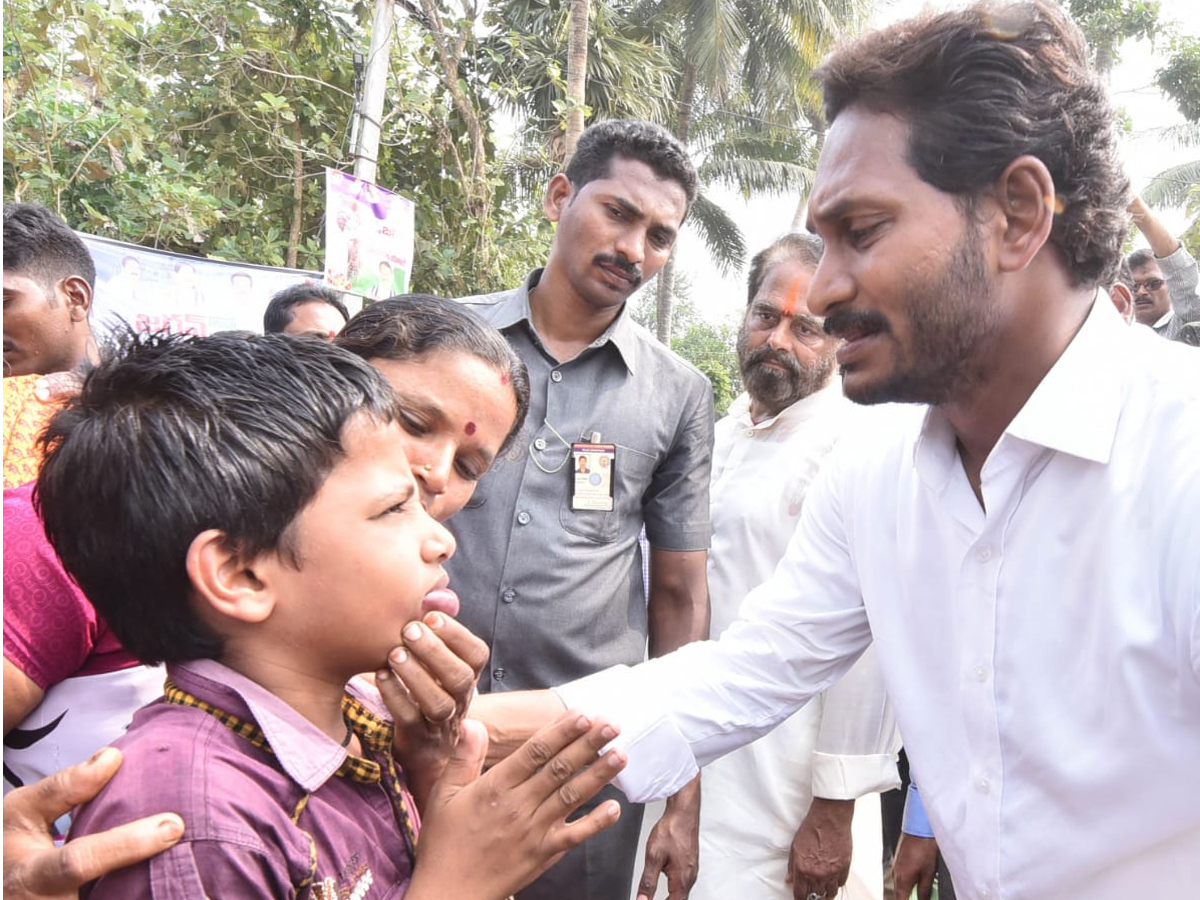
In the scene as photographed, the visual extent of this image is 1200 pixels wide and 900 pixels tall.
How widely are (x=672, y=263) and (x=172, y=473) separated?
77.5 feet

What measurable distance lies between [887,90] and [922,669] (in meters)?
1.09

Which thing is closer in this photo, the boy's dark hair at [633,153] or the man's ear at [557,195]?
the boy's dark hair at [633,153]

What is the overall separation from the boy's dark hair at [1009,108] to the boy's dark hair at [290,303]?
10.4 ft

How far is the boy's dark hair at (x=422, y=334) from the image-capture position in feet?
6.59

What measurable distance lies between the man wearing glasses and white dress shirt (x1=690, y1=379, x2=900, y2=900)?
2544 mm

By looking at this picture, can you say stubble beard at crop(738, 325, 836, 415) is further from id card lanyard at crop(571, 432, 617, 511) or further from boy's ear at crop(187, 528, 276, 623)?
boy's ear at crop(187, 528, 276, 623)

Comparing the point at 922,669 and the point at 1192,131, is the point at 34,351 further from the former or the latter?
the point at 1192,131

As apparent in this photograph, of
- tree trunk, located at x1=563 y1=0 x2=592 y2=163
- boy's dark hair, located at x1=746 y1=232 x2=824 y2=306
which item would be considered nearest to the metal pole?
tree trunk, located at x1=563 y1=0 x2=592 y2=163

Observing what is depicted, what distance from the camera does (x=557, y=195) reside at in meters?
3.15

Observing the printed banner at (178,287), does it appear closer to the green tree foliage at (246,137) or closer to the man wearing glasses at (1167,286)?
the green tree foliage at (246,137)

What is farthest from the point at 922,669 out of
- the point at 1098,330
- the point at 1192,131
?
the point at 1192,131

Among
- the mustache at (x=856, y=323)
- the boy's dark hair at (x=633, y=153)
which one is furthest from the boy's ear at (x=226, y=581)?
the boy's dark hair at (x=633, y=153)

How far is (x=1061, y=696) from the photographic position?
158 centimetres

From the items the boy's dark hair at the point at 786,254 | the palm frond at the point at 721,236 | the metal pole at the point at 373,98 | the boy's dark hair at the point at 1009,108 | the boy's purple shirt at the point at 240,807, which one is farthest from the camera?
the palm frond at the point at 721,236
